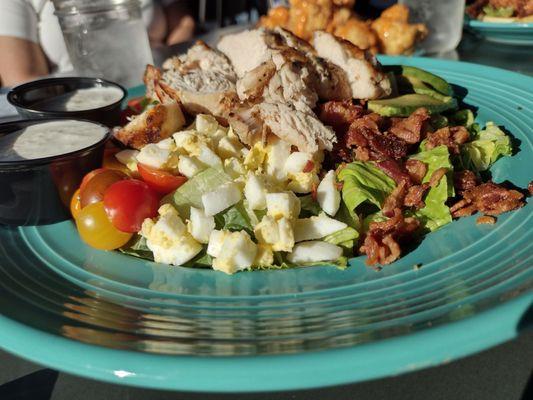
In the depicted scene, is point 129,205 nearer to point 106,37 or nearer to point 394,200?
point 394,200

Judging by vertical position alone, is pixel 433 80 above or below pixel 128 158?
above

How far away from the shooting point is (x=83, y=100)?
151 inches

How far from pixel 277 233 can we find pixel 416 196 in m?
0.69

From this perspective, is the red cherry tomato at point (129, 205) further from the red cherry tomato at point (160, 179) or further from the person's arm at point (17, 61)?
the person's arm at point (17, 61)

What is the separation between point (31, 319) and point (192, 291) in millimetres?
574

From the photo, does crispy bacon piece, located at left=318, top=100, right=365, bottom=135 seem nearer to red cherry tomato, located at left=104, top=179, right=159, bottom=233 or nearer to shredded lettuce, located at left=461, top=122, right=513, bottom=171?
shredded lettuce, located at left=461, top=122, right=513, bottom=171

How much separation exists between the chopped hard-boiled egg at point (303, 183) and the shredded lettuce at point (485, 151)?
85cm

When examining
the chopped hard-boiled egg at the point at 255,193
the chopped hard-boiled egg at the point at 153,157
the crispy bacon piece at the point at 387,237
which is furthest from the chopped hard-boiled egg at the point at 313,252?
the chopped hard-boiled egg at the point at 153,157

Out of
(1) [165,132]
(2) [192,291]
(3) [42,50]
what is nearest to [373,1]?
(3) [42,50]

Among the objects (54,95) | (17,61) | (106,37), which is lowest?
(17,61)

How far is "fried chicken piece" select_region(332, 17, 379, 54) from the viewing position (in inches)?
175

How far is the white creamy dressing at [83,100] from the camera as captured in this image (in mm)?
3750

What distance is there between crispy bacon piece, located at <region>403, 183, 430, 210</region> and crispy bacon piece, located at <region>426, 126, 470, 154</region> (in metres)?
0.35

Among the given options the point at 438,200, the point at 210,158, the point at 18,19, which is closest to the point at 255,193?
the point at 210,158
